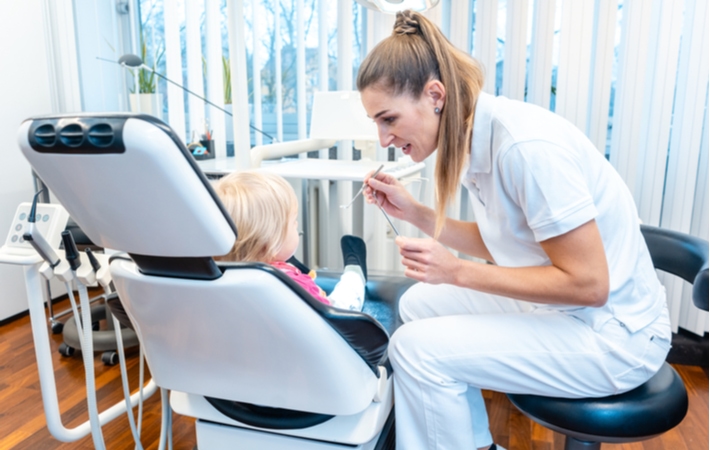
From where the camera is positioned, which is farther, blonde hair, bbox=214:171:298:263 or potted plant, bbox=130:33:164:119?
potted plant, bbox=130:33:164:119

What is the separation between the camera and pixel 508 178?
96cm

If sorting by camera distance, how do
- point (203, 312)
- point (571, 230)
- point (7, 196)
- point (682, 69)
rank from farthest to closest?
point (7, 196)
point (682, 69)
point (571, 230)
point (203, 312)

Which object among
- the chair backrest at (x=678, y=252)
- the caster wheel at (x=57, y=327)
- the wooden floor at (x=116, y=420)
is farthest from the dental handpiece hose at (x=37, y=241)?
the caster wheel at (x=57, y=327)

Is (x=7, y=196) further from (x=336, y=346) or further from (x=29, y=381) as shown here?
(x=336, y=346)

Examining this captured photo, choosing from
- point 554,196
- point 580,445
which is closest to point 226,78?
point 554,196

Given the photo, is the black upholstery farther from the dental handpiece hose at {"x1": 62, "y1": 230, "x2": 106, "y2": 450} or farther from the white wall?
the white wall

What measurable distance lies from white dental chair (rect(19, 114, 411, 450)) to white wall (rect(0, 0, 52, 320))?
1.75 meters

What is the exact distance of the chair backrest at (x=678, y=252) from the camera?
3.69 feet

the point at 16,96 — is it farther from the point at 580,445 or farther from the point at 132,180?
the point at 580,445

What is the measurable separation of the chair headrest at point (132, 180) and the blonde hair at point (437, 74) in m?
0.49

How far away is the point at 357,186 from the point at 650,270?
1.57m

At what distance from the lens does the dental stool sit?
893 mm

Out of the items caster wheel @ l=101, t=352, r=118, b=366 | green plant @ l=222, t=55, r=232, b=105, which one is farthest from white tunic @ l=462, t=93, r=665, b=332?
green plant @ l=222, t=55, r=232, b=105

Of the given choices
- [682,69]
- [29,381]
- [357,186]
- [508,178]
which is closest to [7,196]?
[29,381]
